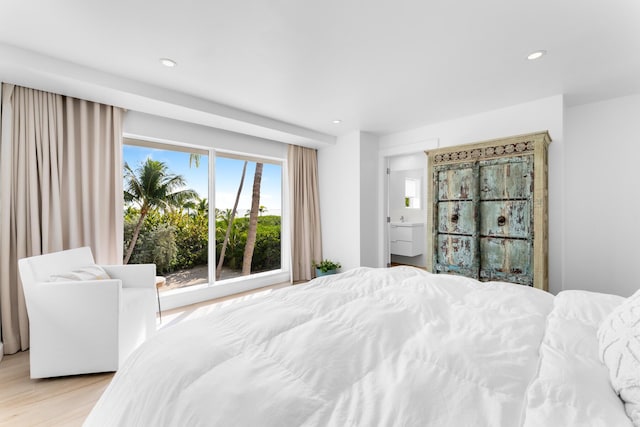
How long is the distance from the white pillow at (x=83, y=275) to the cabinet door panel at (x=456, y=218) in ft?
11.2

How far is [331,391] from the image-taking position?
2.42 ft

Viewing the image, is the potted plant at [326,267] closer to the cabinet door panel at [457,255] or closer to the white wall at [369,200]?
the white wall at [369,200]

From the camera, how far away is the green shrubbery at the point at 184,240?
3.39 m

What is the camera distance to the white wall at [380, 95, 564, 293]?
2.96m

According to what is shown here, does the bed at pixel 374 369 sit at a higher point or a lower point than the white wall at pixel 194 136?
lower

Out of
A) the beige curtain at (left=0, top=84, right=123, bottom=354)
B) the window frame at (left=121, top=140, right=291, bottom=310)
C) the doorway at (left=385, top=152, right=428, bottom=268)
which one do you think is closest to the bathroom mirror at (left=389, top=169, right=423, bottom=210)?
the doorway at (left=385, top=152, right=428, bottom=268)

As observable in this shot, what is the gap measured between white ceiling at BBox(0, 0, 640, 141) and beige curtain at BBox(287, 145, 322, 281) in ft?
5.05

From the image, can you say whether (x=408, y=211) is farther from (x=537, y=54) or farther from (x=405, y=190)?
(x=537, y=54)

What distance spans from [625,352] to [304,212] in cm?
406

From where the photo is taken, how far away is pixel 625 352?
0.73 m

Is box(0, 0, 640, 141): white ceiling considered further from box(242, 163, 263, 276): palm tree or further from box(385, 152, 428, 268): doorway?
box(385, 152, 428, 268): doorway

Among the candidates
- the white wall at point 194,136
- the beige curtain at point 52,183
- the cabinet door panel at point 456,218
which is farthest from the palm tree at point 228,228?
the cabinet door panel at point 456,218

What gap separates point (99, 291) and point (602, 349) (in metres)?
2.65

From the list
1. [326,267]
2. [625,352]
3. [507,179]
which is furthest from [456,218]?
[625,352]
